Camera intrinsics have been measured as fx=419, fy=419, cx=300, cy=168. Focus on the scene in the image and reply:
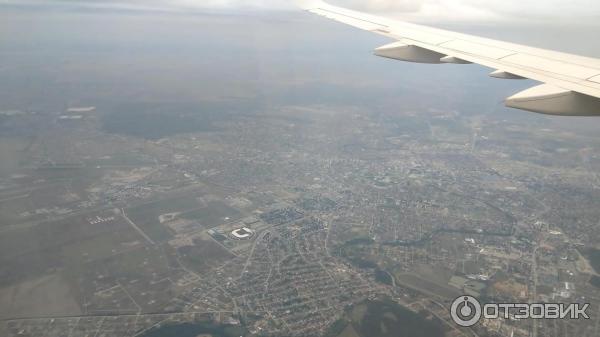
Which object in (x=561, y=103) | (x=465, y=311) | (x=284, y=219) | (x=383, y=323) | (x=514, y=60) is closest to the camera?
(x=561, y=103)

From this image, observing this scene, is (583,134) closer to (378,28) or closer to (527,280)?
(527,280)

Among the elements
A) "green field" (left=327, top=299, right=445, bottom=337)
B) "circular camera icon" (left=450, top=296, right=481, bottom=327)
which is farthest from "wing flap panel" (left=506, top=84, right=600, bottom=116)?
"circular camera icon" (left=450, top=296, right=481, bottom=327)

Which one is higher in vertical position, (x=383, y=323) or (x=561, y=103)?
(x=561, y=103)

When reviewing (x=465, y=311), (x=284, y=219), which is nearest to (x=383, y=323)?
(x=465, y=311)

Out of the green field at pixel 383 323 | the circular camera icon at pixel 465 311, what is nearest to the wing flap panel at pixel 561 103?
the green field at pixel 383 323

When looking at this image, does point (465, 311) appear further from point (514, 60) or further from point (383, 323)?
point (514, 60)

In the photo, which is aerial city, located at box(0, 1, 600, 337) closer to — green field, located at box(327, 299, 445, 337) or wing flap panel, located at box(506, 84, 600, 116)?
green field, located at box(327, 299, 445, 337)

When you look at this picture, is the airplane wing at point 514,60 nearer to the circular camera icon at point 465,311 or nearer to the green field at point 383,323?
the green field at point 383,323
